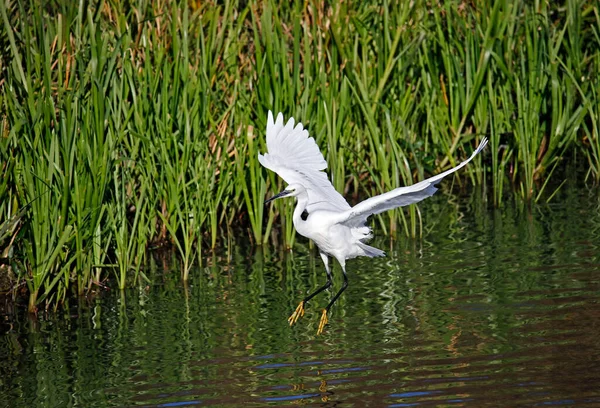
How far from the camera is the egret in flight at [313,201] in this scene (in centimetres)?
657

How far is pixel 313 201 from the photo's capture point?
6.95 meters

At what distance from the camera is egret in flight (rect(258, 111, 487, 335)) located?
657 cm

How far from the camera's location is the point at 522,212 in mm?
8625

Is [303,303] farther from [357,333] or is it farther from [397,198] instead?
[397,198]

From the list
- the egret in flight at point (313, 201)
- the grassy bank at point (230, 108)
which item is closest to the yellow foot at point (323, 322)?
the egret in flight at point (313, 201)

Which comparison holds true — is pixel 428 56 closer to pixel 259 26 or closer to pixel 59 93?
pixel 259 26

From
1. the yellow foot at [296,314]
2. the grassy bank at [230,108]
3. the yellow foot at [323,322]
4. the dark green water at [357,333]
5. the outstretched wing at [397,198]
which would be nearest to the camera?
the dark green water at [357,333]

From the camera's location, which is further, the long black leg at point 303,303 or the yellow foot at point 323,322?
the long black leg at point 303,303

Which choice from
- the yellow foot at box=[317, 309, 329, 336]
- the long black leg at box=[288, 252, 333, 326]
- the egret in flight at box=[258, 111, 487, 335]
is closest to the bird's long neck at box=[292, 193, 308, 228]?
the egret in flight at box=[258, 111, 487, 335]

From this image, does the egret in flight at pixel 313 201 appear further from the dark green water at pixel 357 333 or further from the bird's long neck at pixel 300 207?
the dark green water at pixel 357 333

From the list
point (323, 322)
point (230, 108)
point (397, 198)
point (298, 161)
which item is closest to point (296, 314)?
point (323, 322)

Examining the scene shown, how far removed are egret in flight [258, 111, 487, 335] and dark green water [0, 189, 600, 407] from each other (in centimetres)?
35

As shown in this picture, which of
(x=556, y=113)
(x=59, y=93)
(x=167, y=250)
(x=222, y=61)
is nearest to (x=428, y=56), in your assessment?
(x=556, y=113)

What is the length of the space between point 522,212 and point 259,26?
271 centimetres
